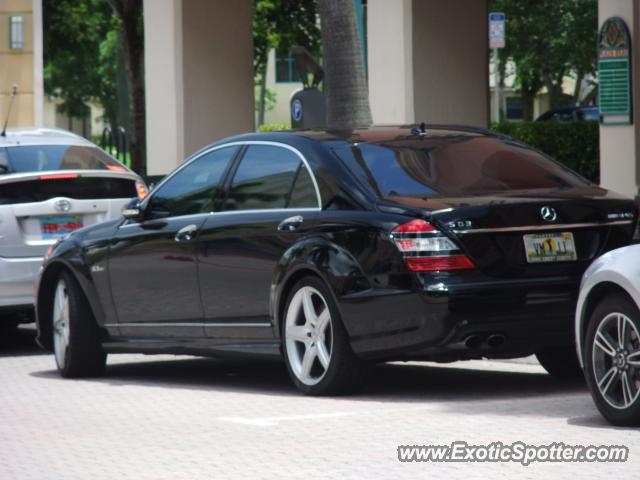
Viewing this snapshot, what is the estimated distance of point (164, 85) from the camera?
23844mm

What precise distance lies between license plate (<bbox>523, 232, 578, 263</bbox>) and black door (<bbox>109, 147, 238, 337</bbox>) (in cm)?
233

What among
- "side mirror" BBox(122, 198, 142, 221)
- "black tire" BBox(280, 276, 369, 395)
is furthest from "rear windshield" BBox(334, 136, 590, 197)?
"side mirror" BBox(122, 198, 142, 221)

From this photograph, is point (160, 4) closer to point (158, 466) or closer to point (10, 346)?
point (10, 346)

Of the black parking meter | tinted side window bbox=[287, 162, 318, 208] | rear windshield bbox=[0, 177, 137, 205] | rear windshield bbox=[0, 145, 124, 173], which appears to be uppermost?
the black parking meter

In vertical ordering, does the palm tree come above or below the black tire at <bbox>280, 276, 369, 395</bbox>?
above

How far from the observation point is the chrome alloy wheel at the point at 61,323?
1211 centimetres

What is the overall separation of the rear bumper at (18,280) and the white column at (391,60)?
6959mm

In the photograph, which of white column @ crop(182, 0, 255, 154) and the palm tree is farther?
white column @ crop(182, 0, 255, 154)

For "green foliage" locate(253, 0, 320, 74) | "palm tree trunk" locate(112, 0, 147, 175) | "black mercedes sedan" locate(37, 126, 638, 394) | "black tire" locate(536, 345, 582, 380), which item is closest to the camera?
"black mercedes sedan" locate(37, 126, 638, 394)

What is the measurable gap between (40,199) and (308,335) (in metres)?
4.66

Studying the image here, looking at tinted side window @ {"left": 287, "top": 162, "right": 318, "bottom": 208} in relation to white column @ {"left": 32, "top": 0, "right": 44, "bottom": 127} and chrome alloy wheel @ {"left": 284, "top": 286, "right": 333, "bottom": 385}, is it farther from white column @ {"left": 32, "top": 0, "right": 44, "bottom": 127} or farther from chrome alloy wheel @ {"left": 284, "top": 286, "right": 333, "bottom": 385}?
white column @ {"left": 32, "top": 0, "right": 44, "bottom": 127}

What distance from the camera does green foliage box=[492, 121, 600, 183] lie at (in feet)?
86.7

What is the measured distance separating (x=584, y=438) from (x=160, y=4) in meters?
16.6

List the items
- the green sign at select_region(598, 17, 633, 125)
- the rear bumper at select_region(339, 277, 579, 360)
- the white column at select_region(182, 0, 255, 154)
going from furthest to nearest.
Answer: the white column at select_region(182, 0, 255, 154) < the green sign at select_region(598, 17, 633, 125) < the rear bumper at select_region(339, 277, 579, 360)
